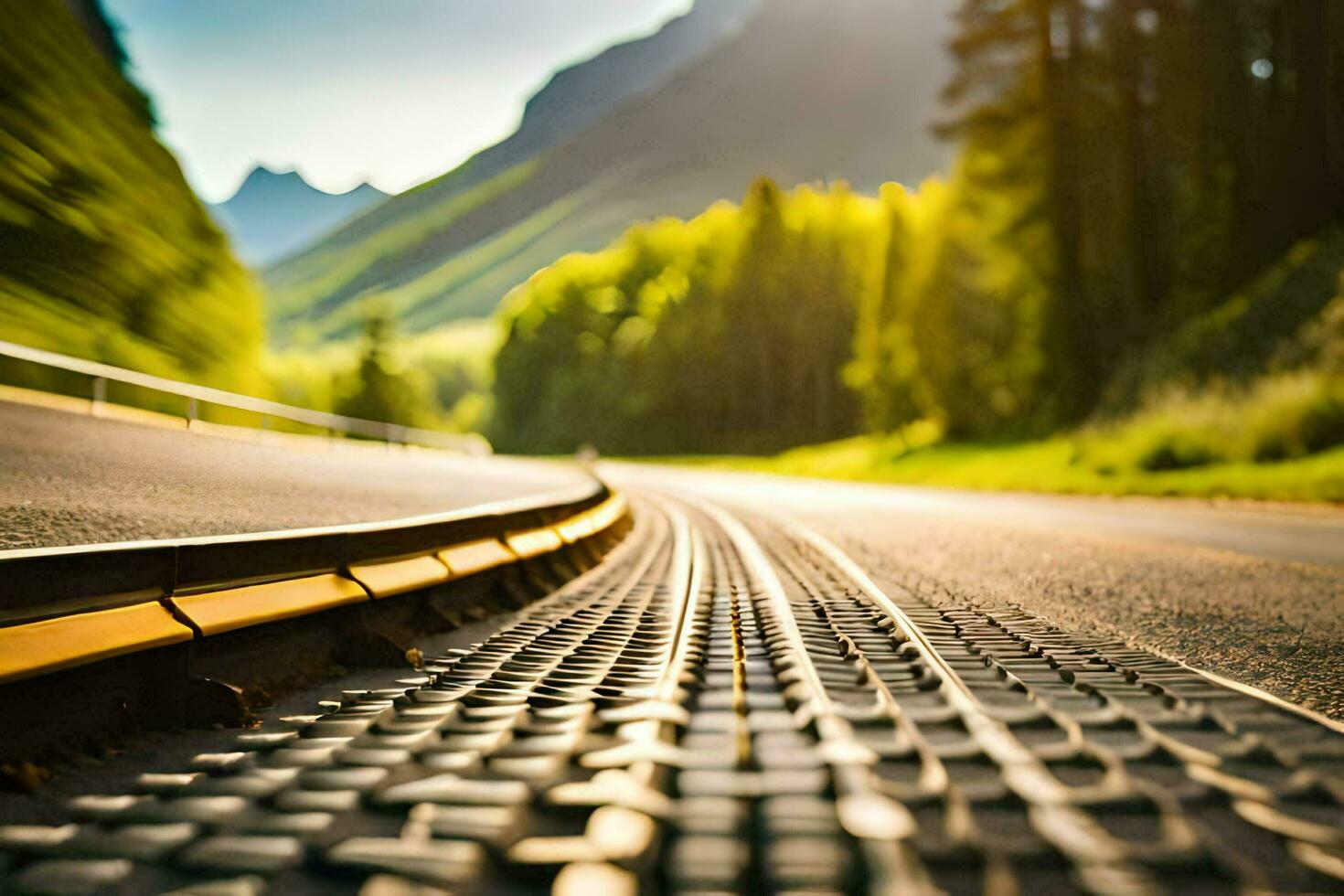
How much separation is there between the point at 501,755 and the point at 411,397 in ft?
230

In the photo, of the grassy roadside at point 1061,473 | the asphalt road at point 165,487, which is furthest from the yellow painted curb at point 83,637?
the grassy roadside at point 1061,473

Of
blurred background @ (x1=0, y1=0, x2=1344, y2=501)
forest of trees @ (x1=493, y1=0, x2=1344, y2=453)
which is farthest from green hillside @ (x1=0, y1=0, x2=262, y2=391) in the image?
forest of trees @ (x1=493, y1=0, x2=1344, y2=453)

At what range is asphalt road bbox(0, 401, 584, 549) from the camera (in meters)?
4.05

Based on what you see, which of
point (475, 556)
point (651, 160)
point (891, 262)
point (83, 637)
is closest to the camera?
point (83, 637)

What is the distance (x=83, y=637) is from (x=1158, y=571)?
6786mm

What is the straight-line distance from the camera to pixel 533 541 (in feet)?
21.4

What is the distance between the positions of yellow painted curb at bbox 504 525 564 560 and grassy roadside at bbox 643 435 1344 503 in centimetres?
1206

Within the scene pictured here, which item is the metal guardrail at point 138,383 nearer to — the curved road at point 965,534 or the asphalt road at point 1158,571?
the curved road at point 965,534

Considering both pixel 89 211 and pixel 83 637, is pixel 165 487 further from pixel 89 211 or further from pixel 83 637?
pixel 83 637

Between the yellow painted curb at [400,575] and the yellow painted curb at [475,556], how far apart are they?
0.09 metres

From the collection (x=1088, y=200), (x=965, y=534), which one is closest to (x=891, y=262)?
(x=1088, y=200)

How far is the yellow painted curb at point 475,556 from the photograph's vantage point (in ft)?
16.3

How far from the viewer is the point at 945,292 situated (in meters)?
42.4

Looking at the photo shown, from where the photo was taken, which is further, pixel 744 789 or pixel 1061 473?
pixel 1061 473
